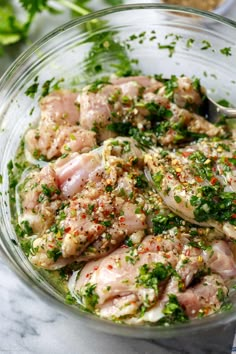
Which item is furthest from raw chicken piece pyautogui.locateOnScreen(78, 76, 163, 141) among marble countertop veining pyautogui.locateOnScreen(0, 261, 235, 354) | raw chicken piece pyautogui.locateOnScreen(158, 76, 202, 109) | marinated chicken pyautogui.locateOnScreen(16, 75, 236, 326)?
marble countertop veining pyautogui.locateOnScreen(0, 261, 235, 354)

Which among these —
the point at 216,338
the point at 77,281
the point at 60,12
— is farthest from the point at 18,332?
the point at 60,12

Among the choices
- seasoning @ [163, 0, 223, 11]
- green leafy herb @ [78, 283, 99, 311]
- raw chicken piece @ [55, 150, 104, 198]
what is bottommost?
green leafy herb @ [78, 283, 99, 311]

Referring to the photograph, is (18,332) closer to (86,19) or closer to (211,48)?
(86,19)

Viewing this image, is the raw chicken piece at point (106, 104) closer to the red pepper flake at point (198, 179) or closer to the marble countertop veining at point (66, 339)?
the red pepper flake at point (198, 179)

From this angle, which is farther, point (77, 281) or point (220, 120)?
point (220, 120)

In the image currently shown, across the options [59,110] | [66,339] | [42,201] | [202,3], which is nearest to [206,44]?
[202,3]

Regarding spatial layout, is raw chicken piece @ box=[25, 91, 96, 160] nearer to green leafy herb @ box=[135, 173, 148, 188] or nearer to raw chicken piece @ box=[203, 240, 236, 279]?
green leafy herb @ box=[135, 173, 148, 188]
